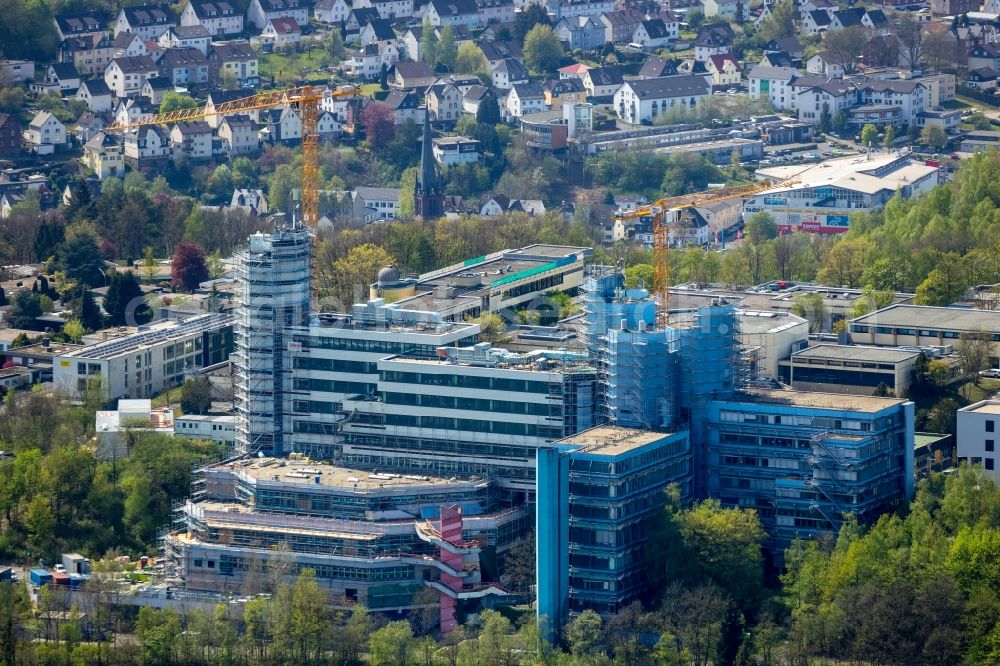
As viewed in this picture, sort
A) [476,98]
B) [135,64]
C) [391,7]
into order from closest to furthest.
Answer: [476,98], [135,64], [391,7]

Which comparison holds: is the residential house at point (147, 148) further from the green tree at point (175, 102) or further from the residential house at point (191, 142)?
the green tree at point (175, 102)

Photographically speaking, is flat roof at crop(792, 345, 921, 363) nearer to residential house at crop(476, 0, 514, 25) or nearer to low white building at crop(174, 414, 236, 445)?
low white building at crop(174, 414, 236, 445)

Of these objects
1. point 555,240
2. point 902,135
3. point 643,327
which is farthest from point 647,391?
point 902,135

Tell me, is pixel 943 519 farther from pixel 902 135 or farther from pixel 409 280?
pixel 902 135

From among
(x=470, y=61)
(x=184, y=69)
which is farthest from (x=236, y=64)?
(x=470, y=61)

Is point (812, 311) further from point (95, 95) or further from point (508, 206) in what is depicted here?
point (95, 95)

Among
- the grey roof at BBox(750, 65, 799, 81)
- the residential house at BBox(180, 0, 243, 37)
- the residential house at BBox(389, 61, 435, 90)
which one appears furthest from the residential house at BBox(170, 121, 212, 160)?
the grey roof at BBox(750, 65, 799, 81)
